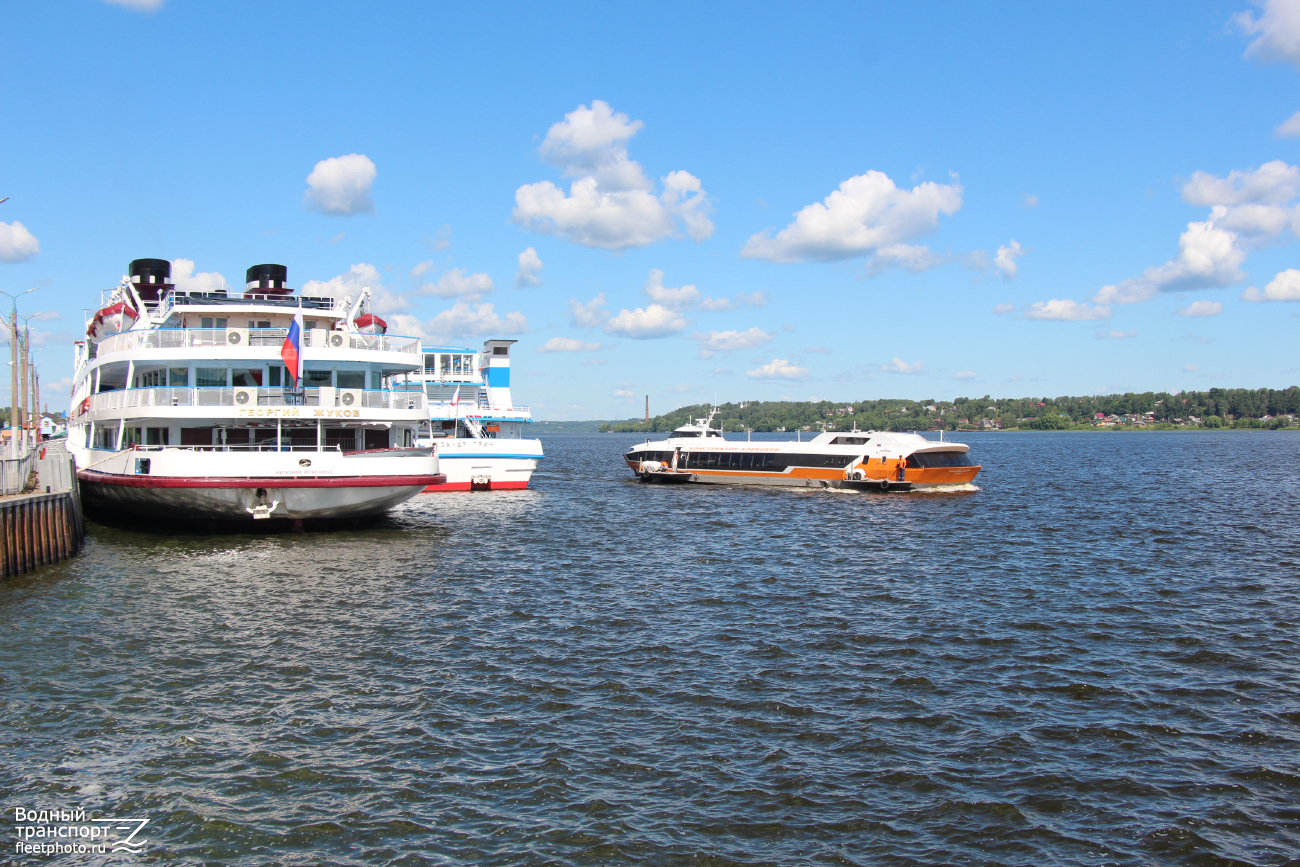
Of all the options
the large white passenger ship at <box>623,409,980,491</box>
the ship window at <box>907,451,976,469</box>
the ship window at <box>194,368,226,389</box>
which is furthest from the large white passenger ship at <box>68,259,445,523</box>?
the ship window at <box>907,451,976,469</box>

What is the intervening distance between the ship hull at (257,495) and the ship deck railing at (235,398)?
129 inches

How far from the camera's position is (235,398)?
32625mm

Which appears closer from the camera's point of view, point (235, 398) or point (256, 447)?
point (235, 398)

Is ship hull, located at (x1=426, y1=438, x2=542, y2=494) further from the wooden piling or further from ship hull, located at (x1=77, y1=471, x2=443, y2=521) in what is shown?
the wooden piling

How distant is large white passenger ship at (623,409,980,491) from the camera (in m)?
57.1

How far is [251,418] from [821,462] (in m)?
39.2

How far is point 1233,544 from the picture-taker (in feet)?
114

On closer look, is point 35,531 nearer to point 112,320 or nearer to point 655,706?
point 655,706

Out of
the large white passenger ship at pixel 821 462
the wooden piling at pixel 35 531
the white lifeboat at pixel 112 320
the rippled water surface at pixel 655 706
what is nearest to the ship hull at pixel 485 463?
the large white passenger ship at pixel 821 462

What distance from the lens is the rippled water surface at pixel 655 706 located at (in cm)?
1066

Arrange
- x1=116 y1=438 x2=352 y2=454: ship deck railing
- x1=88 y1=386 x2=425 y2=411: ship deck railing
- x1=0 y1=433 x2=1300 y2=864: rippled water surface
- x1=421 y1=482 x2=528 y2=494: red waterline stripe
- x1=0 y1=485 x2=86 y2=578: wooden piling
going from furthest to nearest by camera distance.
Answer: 1. x1=421 y1=482 x2=528 y2=494: red waterline stripe
2. x1=88 y1=386 x2=425 y2=411: ship deck railing
3. x1=116 y1=438 x2=352 y2=454: ship deck railing
4. x1=0 y1=485 x2=86 y2=578: wooden piling
5. x1=0 y1=433 x2=1300 y2=864: rippled water surface

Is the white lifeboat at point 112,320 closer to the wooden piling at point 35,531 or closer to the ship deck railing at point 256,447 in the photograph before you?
the ship deck railing at point 256,447

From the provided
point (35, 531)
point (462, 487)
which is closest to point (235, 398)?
point (35, 531)

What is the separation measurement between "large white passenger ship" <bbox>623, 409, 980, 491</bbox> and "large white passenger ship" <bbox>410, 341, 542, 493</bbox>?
13235 millimetres
